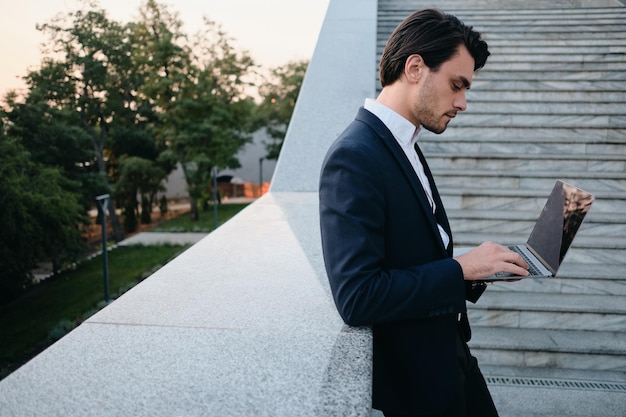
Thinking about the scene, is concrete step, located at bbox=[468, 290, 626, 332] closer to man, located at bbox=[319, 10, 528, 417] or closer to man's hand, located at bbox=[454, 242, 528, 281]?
man, located at bbox=[319, 10, 528, 417]

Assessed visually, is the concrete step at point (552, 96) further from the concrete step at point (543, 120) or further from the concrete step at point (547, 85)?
the concrete step at point (543, 120)

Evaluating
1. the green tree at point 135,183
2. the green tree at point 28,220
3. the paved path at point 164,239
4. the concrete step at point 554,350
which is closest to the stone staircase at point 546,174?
the concrete step at point 554,350

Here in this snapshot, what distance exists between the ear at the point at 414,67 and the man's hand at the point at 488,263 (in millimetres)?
559

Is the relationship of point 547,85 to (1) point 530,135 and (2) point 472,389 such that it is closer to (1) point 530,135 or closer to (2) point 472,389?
(1) point 530,135

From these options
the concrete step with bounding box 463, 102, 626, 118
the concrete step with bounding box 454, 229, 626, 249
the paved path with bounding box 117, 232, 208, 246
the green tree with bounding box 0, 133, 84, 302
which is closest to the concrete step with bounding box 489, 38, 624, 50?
the concrete step with bounding box 463, 102, 626, 118

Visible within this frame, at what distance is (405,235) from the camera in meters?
1.42

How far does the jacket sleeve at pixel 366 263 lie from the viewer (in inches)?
50.4

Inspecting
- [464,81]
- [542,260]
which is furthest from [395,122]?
[542,260]

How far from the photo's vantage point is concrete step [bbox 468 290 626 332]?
144 inches

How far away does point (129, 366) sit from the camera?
57.4 inches

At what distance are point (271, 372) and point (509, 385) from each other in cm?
Result: 243

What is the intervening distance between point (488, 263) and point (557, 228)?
0.30 metres

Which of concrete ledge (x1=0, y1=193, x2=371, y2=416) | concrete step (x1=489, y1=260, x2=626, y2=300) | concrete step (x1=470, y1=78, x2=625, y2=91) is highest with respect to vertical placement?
concrete step (x1=470, y1=78, x2=625, y2=91)

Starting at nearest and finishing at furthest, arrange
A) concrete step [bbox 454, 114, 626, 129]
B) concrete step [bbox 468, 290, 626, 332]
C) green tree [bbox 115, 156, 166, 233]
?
concrete step [bbox 468, 290, 626, 332]
concrete step [bbox 454, 114, 626, 129]
green tree [bbox 115, 156, 166, 233]
